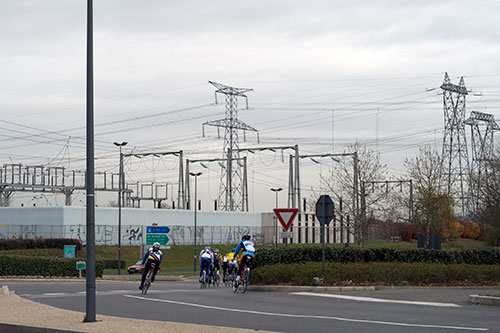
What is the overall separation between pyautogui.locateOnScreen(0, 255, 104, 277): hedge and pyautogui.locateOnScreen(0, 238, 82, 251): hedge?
1998 centimetres

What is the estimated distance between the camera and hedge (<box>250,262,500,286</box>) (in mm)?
23250

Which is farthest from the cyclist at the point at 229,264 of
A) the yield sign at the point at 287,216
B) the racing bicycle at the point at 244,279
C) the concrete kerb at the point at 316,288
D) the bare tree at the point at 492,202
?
the bare tree at the point at 492,202

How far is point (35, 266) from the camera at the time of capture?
41.2 meters

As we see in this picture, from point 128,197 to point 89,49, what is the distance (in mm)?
85446

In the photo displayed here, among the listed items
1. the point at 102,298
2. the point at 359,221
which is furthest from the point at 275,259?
the point at 359,221

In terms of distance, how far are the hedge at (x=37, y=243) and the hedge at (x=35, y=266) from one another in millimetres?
19984

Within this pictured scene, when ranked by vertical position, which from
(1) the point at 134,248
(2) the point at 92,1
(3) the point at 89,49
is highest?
(2) the point at 92,1

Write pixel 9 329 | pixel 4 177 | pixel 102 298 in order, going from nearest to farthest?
pixel 9 329
pixel 102 298
pixel 4 177

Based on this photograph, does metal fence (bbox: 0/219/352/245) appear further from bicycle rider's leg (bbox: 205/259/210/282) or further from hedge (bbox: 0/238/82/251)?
bicycle rider's leg (bbox: 205/259/210/282)

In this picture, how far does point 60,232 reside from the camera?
68562mm

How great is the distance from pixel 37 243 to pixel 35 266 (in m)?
22.2

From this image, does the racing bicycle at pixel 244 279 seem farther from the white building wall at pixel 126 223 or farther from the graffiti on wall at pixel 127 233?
the white building wall at pixel 126 223

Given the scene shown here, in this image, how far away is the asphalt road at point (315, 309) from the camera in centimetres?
1367

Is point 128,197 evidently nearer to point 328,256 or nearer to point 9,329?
point 328,256
